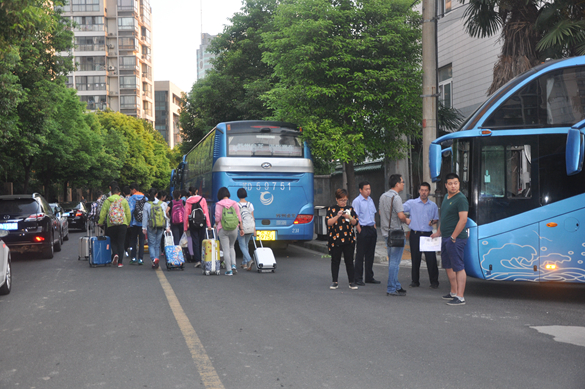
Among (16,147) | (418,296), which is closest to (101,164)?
→ (16,147)

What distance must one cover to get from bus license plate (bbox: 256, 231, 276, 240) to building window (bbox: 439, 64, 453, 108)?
10.8m

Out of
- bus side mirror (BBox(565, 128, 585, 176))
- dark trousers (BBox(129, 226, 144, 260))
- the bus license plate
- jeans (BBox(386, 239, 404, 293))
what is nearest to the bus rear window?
the bus license plate

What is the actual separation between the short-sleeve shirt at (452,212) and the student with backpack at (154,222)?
6.91 m

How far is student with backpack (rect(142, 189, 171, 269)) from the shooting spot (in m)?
13.6

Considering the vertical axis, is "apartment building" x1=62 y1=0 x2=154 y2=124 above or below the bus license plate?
above

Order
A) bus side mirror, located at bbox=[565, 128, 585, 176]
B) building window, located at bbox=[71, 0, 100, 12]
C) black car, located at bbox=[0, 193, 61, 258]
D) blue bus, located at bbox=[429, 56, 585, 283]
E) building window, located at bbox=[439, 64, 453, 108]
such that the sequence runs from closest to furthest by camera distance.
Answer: bus side mirror, located at bbox=[565, 128, 585, 176]
blue bus, located at bbox=[429, 56, 585, 283]
black car, located at bbox=[0, 193, 61, 258]
building window, located at bbox=[439, 64, 453, 108]
building window, located at bbox=[71, 0, 100, 12]

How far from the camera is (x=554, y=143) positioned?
905cm

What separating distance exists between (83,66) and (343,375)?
326ft

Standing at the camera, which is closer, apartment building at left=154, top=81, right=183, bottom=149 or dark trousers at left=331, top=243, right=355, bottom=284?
dark trousers at left=331, top=243, right=355, bottom=284

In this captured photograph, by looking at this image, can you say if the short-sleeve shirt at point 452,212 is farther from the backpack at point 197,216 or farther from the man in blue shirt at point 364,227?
the backpack at point 197,216

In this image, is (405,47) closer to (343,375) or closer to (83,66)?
(343,375)

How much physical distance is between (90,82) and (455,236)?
95777 millimetres

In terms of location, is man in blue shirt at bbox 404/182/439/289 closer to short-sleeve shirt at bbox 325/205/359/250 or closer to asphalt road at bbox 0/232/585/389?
asphalt road at bbox 0/232/585/389

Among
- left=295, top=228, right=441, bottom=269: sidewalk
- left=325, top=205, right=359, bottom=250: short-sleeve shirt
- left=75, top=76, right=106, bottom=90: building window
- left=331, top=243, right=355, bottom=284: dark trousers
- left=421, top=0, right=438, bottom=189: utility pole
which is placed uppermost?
left=75, top=76, right=106, bottom=90: building window
